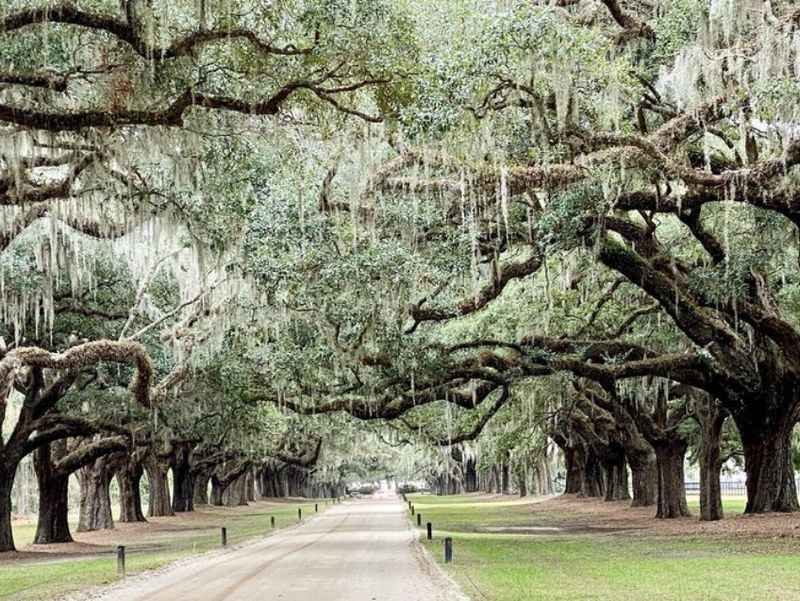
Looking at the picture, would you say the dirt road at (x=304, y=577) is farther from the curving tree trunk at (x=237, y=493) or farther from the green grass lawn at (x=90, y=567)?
the curving tree trunk at (x=237, y=493)

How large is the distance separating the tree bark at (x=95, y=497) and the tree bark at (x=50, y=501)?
7.65 metres

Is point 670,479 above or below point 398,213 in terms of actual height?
below

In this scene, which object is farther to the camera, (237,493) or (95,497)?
(237,493)

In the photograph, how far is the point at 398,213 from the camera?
18.1m

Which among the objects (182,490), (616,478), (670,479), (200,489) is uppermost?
(670,479)

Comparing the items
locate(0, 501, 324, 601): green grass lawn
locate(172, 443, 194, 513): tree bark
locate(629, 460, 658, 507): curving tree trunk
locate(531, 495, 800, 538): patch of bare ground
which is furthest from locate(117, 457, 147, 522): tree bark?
locate(629, 460, 658, 507): curving tree trunk

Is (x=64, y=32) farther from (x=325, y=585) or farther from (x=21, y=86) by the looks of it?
(x=325, y=585)

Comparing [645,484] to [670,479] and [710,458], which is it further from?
[710,458]

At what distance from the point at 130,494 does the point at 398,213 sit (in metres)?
30.6

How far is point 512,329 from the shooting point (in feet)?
77.1

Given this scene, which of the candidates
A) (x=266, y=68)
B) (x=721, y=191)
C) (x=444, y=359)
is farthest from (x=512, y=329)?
(x=266, y=68)

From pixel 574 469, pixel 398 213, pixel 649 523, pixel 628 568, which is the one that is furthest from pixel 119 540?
pixel 574 469

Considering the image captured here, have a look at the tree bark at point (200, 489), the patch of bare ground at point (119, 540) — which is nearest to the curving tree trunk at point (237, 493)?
the tree bark at point (200, 489)

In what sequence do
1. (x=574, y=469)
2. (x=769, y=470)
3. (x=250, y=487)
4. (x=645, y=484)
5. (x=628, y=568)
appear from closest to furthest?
(x=628, y=568)
(x=769, y=470)
(x=645, y=484)
(x=574, y=469)
(x=250, y=487)
